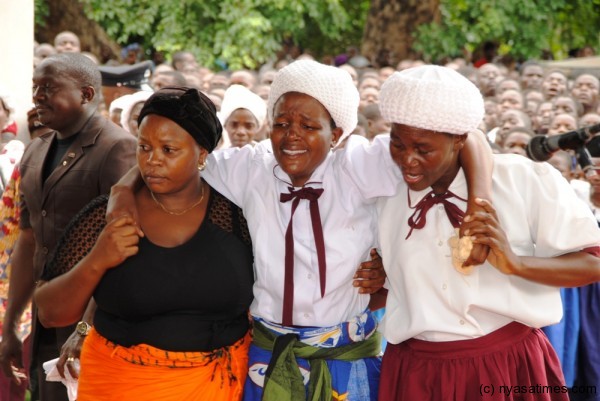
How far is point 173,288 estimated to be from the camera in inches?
124

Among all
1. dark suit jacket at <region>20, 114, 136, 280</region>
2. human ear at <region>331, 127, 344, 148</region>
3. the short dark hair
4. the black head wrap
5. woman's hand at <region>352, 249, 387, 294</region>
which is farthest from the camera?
the short dark hair

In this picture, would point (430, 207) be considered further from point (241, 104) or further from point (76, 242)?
point (241, 104)

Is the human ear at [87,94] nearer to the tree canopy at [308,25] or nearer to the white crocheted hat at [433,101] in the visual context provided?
the white crocheted hat at [433,101]

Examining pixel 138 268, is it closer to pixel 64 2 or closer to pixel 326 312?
pixel 326 312

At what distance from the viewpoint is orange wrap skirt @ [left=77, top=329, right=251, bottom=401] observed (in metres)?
3.19

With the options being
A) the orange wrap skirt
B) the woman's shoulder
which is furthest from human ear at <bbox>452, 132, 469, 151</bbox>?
the orange wrap skirt

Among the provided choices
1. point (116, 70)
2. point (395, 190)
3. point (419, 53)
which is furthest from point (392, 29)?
point (395, 190)

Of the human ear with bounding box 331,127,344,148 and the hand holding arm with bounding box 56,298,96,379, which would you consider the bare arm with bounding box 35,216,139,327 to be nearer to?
the hand holding arm with bounding box 56,298,96,379

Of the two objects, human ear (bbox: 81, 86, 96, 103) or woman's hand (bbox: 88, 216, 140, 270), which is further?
human ear (bbox: 81, 86, 96, 103)

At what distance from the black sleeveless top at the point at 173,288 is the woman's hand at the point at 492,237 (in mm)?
856

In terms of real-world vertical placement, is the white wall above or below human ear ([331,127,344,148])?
above

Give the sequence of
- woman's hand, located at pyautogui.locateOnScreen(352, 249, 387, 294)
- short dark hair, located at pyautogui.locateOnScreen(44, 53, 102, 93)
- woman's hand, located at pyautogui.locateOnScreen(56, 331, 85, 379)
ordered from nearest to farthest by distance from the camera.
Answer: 1. woman's hand, located at pyautogui.locateOnScreen(352, 249, 387, 294)
2. woman's hand, located at pyautogui.locateOnScreen(56, 331, 85, 379)
3. short dark hair, located at pyautogui.locateOnScreen(44, 53, 102, 93)

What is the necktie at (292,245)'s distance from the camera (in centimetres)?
326

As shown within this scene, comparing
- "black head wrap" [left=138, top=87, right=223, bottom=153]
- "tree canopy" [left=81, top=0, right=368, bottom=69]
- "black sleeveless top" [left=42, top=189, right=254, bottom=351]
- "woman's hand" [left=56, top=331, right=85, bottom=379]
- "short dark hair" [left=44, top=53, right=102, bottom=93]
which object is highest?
"tree canopy" [left=81, top=0, right=368, bottom=69]
